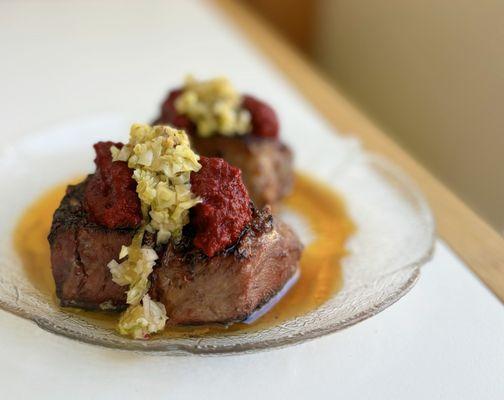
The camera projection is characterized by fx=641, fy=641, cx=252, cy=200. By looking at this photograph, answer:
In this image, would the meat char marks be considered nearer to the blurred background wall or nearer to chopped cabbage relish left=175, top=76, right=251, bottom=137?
chopped cabbage relish left=175, top=76, right=251, bottom=137

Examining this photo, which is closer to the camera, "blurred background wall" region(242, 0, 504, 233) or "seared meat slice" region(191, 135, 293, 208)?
"seared meat slice" region(191, 135, 293, 208)

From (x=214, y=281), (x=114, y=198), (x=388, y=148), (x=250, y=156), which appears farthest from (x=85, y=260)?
(x=388, y=148)

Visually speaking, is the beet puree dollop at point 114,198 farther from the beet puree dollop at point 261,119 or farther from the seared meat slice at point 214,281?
the beet puree dollop at point 261,119

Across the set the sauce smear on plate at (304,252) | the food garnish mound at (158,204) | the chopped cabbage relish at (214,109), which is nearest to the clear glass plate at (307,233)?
the sauce smear on plate at (304,252)

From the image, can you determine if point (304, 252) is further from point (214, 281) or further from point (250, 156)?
point (214, 281)

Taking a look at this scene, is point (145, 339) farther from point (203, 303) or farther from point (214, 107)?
point (214, 107)

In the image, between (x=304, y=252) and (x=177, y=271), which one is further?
(x=304, y=252)

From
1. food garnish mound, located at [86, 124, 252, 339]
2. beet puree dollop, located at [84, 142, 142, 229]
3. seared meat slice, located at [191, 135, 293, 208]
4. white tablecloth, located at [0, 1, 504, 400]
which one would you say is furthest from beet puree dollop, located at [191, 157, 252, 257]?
seared meat slice, located at [191, 135, 293, 208]
